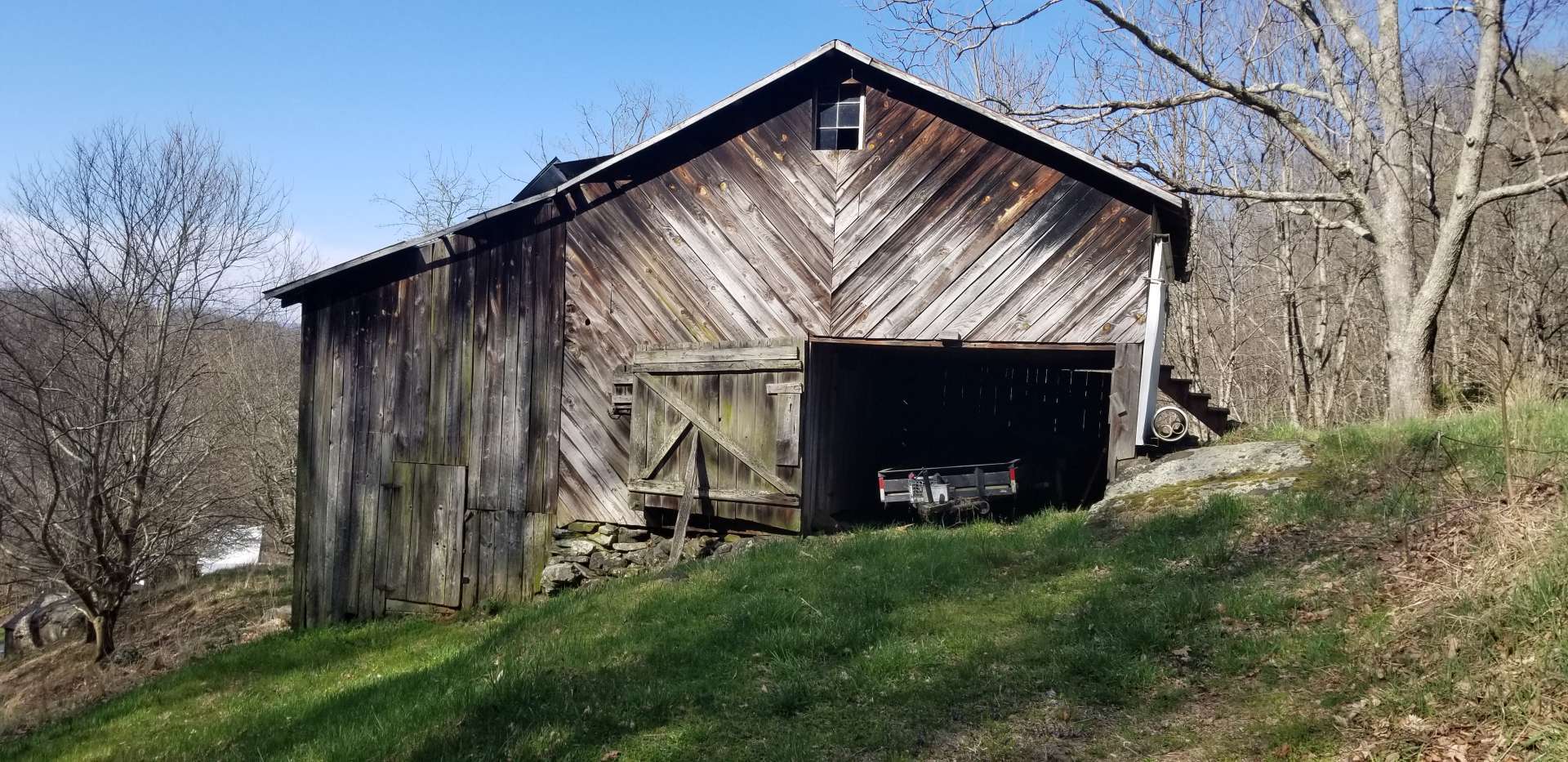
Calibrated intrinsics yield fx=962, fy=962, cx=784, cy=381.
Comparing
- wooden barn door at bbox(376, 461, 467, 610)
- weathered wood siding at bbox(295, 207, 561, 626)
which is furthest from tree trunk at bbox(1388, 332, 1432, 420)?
wooden barn door at bbox(376, 461, 467, 610)

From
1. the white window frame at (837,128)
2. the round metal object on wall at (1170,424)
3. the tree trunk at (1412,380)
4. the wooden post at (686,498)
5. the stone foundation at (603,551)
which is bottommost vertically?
the stone foundation at (603,551)

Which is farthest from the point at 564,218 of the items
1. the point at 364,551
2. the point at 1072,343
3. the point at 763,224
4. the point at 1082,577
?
the point at 1082,577

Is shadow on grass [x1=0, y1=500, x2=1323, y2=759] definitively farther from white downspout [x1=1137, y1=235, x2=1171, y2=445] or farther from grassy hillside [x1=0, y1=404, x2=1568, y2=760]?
white downspout [x1=1137, y1=235, x2=1171, y2=445]

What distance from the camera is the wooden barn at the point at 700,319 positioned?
1017 centimetres

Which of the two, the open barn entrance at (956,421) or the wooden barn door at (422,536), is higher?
the open barn entrance at (956,421)

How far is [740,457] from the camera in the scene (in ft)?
34.0

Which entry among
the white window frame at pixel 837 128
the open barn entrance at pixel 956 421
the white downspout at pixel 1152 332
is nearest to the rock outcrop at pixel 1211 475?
the white downspout at pixel 1152 332

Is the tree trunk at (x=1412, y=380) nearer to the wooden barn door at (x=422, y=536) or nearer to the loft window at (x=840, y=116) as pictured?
the loft window at (x=840, y=116)

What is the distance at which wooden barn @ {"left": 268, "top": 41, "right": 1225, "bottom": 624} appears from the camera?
10.2m

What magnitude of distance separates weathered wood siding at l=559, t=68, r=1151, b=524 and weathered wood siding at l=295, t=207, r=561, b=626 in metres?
0.53

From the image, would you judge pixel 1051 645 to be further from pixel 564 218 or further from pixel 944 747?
pixel 564 218

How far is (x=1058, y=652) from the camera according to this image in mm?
5711

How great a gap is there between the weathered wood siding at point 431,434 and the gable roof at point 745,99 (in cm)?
47

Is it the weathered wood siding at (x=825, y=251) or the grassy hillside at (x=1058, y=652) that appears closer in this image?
the grassy hillside at (x=1058, y=652)
